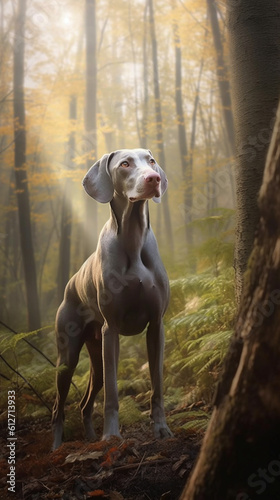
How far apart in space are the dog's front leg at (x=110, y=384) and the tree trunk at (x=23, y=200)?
804 cm

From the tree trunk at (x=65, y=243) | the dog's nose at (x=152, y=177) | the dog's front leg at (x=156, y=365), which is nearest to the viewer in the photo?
the dog's nose at (x=152, y=177)

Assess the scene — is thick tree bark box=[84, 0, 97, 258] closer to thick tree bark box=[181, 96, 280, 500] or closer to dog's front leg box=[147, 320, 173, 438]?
dog's front leg box=[147, 320, 173, 438]

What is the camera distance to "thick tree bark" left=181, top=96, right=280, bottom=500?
1.39 m

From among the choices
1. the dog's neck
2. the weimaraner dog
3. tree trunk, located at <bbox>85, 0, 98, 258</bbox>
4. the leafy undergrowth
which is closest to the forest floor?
the leafy undergrowth

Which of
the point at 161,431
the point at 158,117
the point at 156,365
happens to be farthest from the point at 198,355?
the point at 158,117

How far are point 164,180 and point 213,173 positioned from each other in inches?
539

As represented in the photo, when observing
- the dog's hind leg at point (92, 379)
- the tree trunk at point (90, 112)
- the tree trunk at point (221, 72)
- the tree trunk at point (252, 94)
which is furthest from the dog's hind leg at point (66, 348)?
the tree trunk at point (221, 72)

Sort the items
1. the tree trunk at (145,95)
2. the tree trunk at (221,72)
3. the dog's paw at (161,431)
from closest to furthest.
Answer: the dog's paw at (161,431) < the tree trunk at (221,72) < the tree trunk at (145,95)

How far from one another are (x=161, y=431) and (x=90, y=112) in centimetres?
971

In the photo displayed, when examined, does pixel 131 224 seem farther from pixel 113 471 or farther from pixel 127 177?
pixel 113 471

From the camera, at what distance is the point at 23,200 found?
37.4ft

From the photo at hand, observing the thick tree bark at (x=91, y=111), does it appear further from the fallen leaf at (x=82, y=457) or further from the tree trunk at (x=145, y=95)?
the fallen leaf at (x=82, y=457)

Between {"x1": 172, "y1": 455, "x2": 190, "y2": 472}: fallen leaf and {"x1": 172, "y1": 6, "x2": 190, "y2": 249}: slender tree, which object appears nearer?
{"x1": 172, "y1": 455, "x2": 190, "y2": 472}: fallen leaf

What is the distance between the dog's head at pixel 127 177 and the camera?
3150 mm
